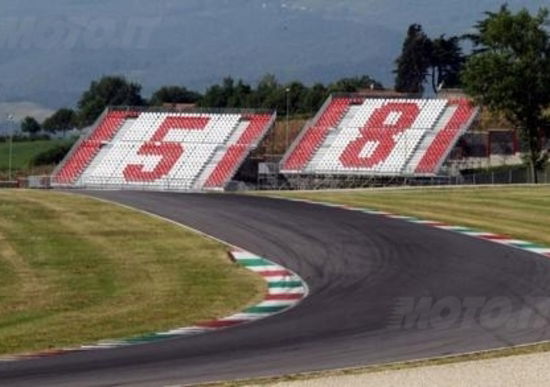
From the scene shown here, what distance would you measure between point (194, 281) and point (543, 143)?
175ft

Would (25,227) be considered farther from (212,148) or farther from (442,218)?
(212,148)

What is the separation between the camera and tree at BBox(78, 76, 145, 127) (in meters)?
143

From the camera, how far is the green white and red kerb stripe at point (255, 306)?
609 inches

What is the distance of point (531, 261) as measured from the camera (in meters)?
23.8

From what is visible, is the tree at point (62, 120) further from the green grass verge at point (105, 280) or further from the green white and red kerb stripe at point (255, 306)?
the green white and red kerb stripe at point (255, 306)

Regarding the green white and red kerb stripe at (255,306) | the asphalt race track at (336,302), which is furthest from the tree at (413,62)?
the green white and red kerb stripe at (255,306)

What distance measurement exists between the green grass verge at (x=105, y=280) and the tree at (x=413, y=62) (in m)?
100

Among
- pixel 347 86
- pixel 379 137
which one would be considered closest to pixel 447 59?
pixel 347 86

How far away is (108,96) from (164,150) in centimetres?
7603

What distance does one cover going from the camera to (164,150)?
258ft

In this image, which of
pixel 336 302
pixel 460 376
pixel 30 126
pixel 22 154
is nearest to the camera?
pixel 460 376

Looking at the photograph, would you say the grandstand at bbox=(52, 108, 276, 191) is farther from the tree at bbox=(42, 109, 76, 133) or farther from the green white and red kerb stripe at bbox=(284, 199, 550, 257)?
the tree at bbox=(42, 109, 76, 133)

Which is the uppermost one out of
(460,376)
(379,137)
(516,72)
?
(516,72)

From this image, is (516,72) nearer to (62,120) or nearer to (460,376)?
(460,376)
